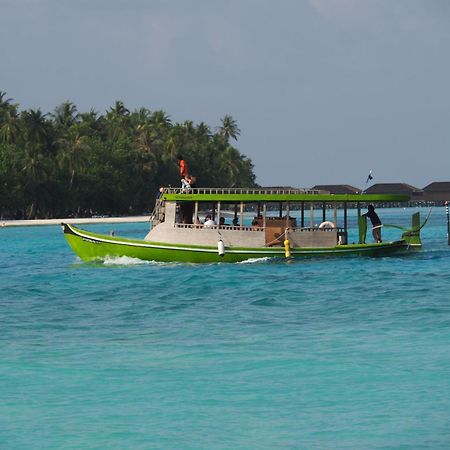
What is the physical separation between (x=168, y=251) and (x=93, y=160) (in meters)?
77.5

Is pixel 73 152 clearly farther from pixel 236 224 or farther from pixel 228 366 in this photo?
pixel 228 366

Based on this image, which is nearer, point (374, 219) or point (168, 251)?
point (168, 251)

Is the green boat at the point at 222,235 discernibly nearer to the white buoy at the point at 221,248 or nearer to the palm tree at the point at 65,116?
the white buoy at the point at 221,248

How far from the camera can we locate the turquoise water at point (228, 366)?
502 inches

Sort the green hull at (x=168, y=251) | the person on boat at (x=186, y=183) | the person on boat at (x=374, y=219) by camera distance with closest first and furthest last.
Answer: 1. the green hull at (x=168, y=251)
2. the person on boat at (x=186, y=183)
3. the person on boat at (x=374, y=219)

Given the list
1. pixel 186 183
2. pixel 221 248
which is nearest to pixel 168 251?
pixel 221 248

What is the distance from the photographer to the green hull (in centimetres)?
3478

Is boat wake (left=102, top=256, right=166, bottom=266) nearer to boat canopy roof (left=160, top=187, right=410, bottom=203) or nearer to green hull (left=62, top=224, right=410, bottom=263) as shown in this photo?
green hull (left=62, top=224, right=410, bottom=263)

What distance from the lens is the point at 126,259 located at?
36.1 m

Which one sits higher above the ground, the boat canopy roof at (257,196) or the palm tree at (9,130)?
the palm tree at (9,130)

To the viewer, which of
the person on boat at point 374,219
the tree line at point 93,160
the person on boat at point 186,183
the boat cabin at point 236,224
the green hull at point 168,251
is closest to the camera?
the boat cabin at point 236,224

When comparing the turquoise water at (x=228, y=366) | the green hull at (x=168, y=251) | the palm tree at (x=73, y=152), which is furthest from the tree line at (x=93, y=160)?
the turquoise water at (x=228, y=366)

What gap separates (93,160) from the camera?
364ft

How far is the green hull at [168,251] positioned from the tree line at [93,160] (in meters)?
62.4
